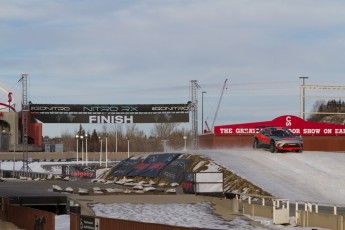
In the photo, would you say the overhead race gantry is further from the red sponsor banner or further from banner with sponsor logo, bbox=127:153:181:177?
banner with sponsor logo, bbox=127:153:181:177

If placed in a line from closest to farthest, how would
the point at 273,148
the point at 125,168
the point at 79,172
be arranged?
the point at 273,148
the point at 125,168
the point at 79,172

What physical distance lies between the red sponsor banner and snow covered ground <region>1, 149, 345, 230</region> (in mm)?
15056

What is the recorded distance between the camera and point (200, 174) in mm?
40438

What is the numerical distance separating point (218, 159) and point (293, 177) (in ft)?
25.0

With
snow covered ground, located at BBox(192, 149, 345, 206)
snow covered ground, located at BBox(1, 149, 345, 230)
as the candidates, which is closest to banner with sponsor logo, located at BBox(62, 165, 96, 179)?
snow covered ground, located at BBox(1, 149, 345, 230)

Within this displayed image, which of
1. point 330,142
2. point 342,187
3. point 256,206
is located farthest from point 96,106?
point 256,206

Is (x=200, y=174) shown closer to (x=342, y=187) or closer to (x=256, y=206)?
(x=256, y=206)

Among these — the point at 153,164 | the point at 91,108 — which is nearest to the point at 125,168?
the point at 153,164

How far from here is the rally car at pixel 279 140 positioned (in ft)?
178

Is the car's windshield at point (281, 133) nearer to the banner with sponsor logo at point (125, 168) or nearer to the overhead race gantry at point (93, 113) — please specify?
the banner with sponsor logo at point (125, 168)

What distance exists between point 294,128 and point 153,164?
20356 mm

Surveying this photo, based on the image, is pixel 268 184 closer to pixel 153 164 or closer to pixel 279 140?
pixel 279 140

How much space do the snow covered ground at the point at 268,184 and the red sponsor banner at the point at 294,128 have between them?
1506 cm

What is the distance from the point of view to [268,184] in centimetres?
4497
